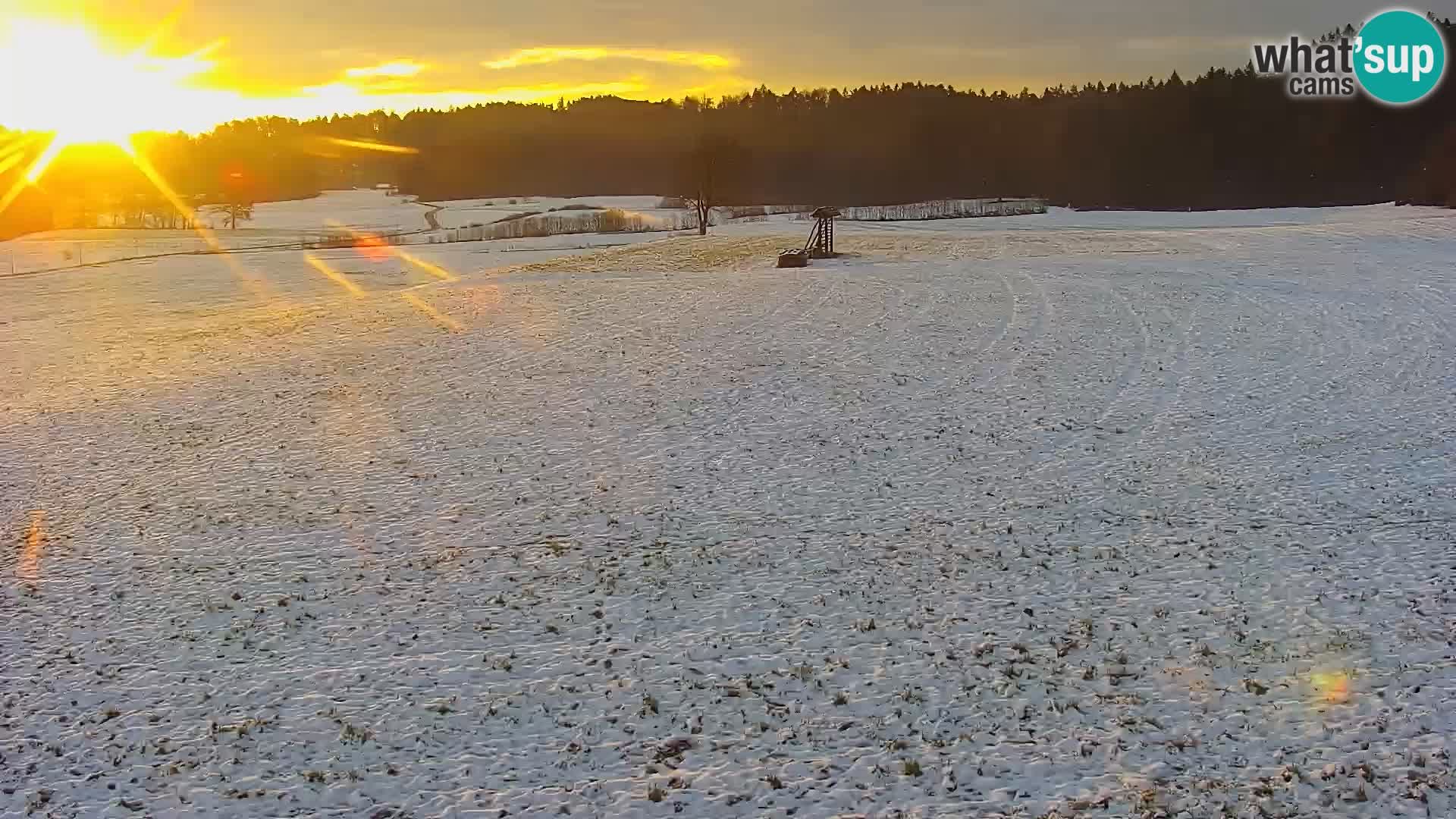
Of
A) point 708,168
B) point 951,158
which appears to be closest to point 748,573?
point 708,168

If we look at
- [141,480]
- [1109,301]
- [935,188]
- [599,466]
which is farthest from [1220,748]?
[935,188]

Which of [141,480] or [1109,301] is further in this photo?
[1109,301]

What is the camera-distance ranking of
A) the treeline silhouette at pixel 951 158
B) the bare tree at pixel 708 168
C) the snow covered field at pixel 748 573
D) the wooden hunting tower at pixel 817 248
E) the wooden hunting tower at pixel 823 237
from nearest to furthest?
the snow covered field at pixel 748 573
the wooden hunting tower at pixel 817 248
the wooden hunting tower at pixel 823 237
the bare tree at pixel 708 168
the treeline silhouette at pixel 951 158

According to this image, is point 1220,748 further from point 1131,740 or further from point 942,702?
point 942,702

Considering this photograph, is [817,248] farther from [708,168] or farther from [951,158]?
[951,158]

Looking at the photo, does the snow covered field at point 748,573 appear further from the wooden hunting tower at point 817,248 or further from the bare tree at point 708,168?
the bare tree at point 708,168

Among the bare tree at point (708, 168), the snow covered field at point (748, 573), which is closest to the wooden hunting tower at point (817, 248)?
the snow covered field at point (748, 573)

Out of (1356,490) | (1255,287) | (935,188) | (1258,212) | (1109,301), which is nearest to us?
(1356,490)
